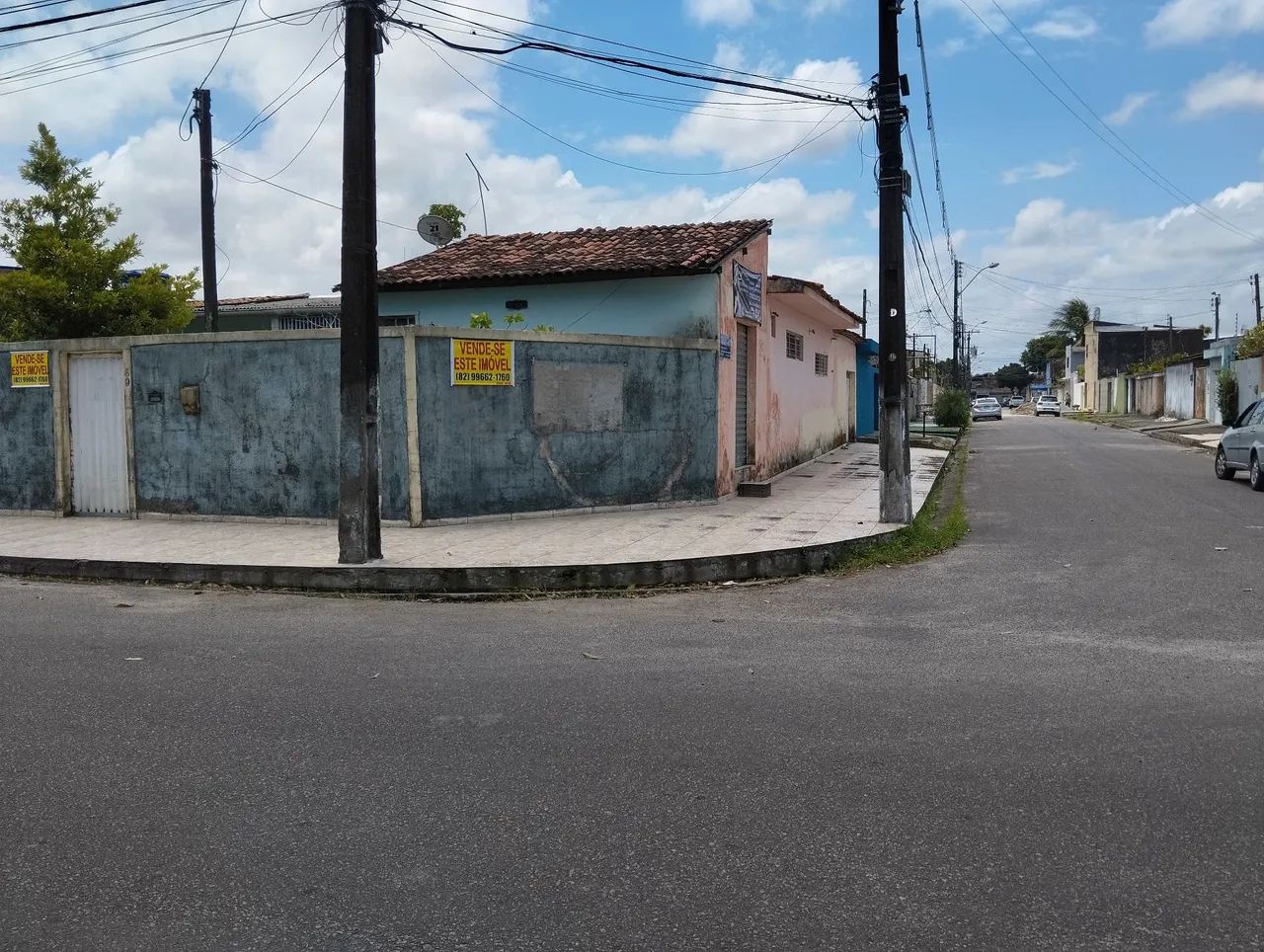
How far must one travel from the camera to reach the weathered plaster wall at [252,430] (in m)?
11.5

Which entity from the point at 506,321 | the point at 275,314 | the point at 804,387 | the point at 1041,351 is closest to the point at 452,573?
the point at 506,321

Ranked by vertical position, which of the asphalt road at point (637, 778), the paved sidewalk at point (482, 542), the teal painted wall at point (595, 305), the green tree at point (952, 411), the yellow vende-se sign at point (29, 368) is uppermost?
the teal painted wall at point (595, 305)

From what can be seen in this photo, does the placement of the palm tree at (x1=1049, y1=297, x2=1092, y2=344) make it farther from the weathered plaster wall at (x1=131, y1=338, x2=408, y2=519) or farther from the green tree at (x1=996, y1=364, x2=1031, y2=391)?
the weathered plaster wall at (x1=131, y1=338, x2=408, y2=519)

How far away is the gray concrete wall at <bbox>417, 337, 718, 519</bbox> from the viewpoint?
11570 millimetres

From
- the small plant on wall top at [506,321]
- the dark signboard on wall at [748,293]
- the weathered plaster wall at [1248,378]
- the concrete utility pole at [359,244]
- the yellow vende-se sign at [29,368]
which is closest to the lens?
the concrete utility pole at [359,244]

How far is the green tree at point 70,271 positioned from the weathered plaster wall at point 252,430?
10.4 meters

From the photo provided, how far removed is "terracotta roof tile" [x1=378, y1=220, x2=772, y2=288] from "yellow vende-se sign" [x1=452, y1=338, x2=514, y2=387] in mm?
3123

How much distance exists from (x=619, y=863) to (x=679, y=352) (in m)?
10.5

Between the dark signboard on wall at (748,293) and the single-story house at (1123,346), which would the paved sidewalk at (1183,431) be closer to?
the dark signboard on wall at (748,293)

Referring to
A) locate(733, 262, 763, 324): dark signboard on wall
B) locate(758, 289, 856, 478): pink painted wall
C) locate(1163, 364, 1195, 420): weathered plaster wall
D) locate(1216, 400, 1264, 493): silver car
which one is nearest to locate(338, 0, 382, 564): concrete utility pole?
locate(733, 262, 763, 324): dark signboard on wall

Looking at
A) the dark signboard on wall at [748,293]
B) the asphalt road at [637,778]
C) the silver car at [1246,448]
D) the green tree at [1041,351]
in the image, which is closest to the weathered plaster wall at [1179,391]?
the silver car at [1246,448]

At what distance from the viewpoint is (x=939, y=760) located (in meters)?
4.29

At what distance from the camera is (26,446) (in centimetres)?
1331

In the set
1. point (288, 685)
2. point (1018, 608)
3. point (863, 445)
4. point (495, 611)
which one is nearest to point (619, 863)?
point (288, 685)
